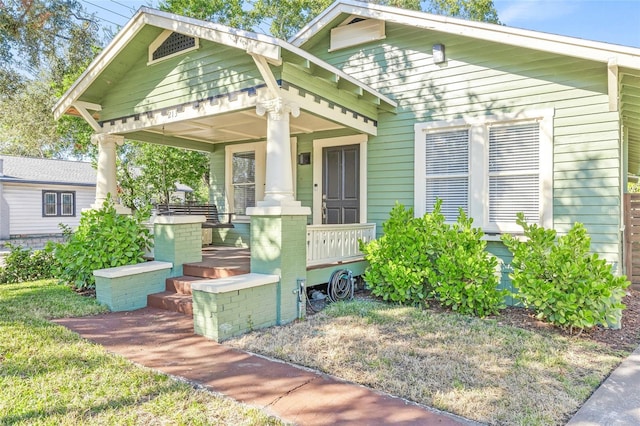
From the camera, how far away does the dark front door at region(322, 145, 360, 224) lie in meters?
7.06

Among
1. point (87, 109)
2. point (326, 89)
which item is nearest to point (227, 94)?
point (326, 89)

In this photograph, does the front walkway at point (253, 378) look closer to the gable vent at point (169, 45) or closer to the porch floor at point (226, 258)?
the porch floor at point (226, 258)

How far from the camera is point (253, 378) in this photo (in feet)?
10.3

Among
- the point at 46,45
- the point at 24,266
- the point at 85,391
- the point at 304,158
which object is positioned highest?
the point at 46,45

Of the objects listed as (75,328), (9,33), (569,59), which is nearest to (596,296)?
(569,59)

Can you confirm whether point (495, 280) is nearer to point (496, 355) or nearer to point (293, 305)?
point (496, 355)

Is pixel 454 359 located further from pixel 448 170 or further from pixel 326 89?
pixel 326 89

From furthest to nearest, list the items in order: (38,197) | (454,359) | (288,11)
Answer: (38,197) → (288,11) → (454,359)

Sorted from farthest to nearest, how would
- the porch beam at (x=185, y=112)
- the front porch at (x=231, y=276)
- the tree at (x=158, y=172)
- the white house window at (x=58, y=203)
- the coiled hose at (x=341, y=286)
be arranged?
the white house window at (x=58, y=203) → the tree at (x=158, y=172) → the coiled hose at (x=341, y=286) → the porch beam at (x=185, y=112) → the front porch at (x=231, y=276)

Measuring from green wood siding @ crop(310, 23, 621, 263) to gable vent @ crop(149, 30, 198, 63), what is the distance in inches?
107

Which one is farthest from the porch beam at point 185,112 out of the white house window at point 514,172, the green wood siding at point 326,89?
the white house window at point 514,172

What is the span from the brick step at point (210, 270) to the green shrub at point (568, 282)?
341 centimetres

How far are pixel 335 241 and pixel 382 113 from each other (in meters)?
2.41

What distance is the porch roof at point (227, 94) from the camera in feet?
15.0
